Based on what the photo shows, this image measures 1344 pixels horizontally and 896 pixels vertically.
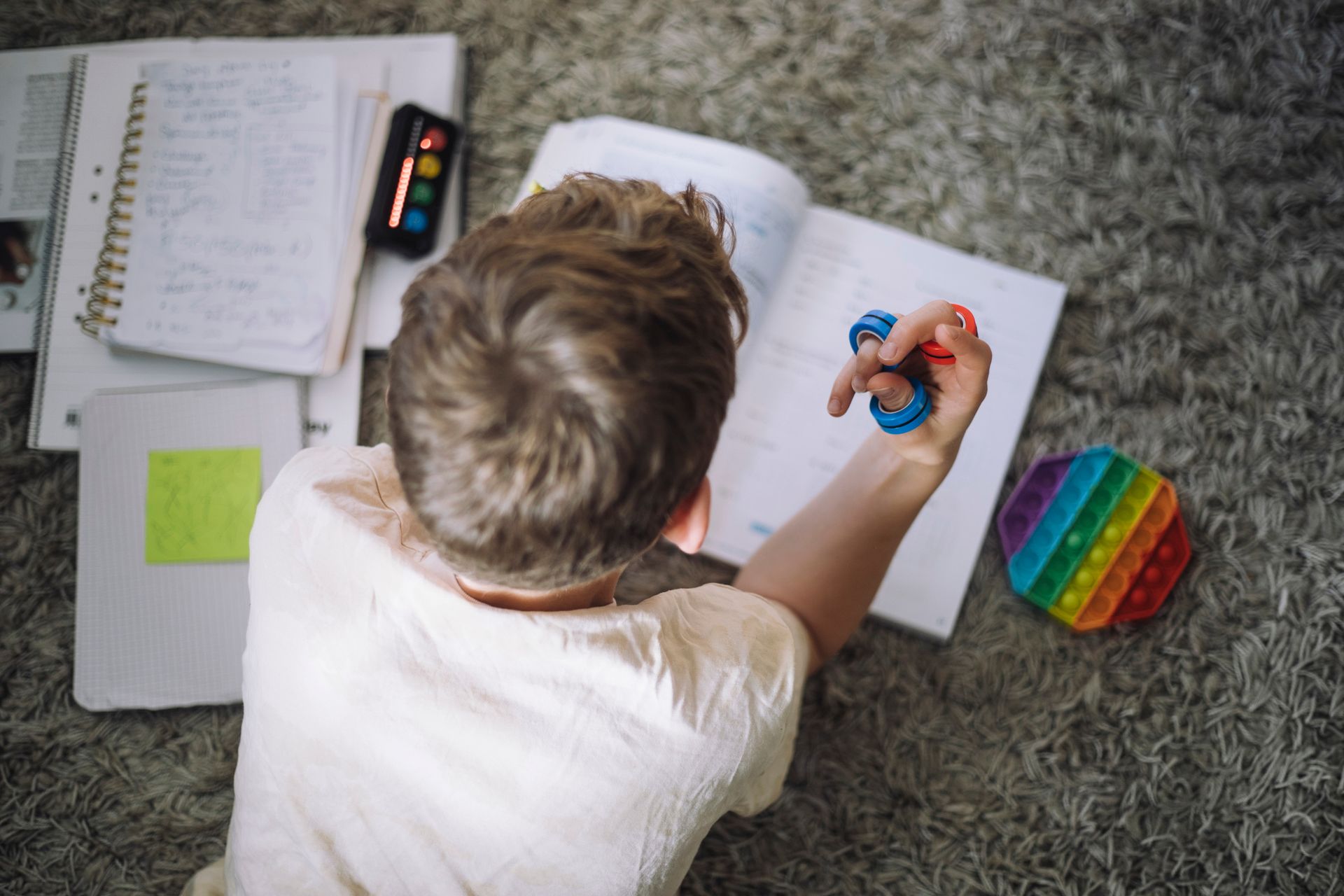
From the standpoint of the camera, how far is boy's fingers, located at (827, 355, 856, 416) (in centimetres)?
50

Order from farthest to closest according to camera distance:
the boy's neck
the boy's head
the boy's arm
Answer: the boy's arm < the boy's neck < the boy's head

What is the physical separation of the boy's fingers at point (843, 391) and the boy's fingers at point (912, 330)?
0.02 meters

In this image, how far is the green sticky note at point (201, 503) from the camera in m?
0.73

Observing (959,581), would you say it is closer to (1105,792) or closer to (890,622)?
(890,622)

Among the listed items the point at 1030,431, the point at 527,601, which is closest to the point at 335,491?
the point at 527,601

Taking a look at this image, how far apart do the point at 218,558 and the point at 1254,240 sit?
39.8 inches

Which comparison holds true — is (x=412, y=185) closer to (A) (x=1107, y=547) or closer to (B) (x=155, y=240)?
(B) (x=155, y=240)

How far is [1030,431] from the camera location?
766 mm

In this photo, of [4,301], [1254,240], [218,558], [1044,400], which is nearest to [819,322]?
[1044,400]

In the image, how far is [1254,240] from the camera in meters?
0.79

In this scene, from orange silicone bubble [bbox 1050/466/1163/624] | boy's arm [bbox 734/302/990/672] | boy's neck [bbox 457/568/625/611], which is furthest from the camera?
orange silicone bubble [bbox 1050/466/1163/624]

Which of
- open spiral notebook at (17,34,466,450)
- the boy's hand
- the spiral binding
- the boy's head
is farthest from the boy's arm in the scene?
the spiral binding

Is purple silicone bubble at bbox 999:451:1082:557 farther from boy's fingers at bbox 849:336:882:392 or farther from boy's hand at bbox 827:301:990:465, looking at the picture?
boy's fingers at bbox 849:336:882:392

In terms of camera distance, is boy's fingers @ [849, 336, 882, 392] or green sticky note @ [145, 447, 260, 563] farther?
green sticky note @ [145, 447, 260, 563]
